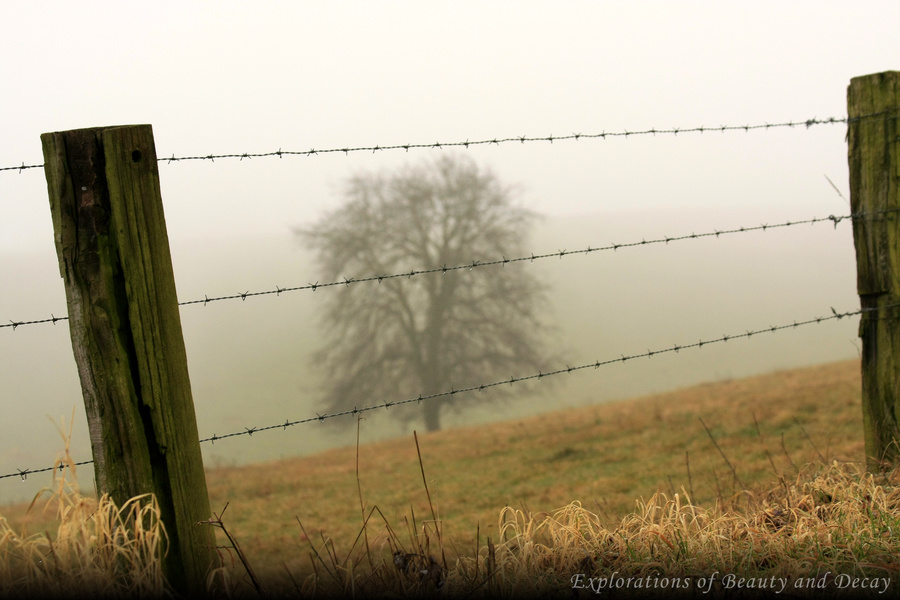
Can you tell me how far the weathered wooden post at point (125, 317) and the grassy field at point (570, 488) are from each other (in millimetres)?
398

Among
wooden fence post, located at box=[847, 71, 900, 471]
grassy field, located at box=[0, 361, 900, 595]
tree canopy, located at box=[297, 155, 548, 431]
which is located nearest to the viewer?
grassy field, located at box=[0, 361, 900, 595]

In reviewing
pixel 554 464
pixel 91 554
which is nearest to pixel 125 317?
pixel 91 554

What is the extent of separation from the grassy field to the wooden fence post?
0.35 m

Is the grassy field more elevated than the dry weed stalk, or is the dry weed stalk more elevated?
the dry weed stalk

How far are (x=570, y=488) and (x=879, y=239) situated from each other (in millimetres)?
5830

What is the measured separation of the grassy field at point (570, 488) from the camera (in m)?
3.40

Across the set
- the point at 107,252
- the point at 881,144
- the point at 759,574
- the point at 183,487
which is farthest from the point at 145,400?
the point at 881,144

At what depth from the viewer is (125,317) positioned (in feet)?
9.47

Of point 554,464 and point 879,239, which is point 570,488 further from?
point 879,239

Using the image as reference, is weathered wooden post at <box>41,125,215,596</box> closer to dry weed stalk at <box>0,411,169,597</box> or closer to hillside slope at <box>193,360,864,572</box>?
dry weed stalk at <box>0,411,169,597</box>

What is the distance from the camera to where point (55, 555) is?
277 cm

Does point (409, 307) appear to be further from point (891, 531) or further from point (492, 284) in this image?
point (891, 531)

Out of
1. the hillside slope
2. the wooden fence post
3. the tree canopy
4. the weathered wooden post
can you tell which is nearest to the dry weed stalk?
the weathered wooden post

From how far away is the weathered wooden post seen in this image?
2.84m
